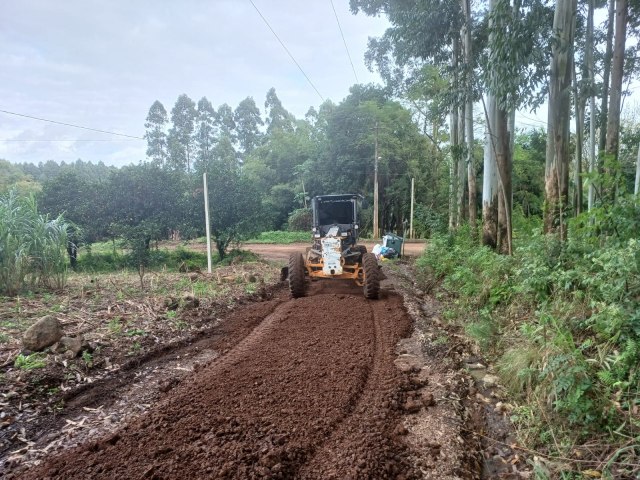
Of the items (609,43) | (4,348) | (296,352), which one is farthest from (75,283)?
(609,43)

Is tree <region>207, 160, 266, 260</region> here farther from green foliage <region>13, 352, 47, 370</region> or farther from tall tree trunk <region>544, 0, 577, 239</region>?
green foliage <region>13, 352, 47, 370</region>

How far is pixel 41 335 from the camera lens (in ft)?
14.6

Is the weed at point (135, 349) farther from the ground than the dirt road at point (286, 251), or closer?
closer

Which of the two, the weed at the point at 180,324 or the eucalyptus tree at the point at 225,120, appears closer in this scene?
the weed at the point at 180,324

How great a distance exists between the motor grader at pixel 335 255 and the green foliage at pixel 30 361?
4638 mm

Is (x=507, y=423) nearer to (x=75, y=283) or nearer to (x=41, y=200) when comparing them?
(x=75, y=283)

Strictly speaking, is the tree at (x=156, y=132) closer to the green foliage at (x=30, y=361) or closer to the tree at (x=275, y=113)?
the tree at (x=275, y=113)

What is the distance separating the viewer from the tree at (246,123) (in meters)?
53.3

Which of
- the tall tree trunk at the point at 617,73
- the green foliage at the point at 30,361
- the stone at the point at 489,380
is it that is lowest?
the stone at the point at 489,380

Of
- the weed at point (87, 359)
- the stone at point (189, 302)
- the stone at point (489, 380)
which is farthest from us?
the stone at point (189, 302)

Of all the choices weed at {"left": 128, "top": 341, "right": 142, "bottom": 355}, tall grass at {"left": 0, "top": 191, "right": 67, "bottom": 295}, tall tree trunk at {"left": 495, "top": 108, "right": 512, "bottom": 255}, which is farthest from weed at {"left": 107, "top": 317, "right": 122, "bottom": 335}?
tall tree trunk at {"left": 495, "top": 108, "right": 512, "bottom": 255}

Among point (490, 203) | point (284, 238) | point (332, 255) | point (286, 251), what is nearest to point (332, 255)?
point (332, 255)

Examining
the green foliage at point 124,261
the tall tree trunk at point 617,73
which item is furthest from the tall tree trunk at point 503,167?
the green foliage at point 124,261

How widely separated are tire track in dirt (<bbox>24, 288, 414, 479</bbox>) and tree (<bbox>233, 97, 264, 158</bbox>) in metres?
51.0
